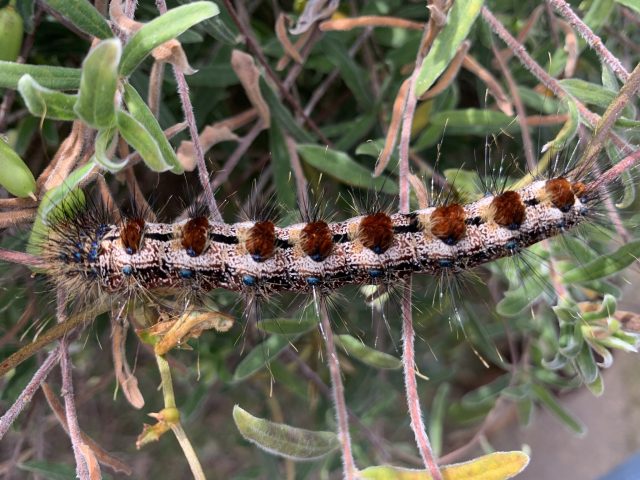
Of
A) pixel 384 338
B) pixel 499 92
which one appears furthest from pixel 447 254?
pixel 384 338

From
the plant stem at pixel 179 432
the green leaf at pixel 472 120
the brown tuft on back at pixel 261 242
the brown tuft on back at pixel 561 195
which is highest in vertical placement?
the green leaf at pixel 472 120

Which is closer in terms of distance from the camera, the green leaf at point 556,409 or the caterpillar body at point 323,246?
the caterpillar body at point 323,246

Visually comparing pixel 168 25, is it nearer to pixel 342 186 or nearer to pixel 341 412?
pixel 341 412

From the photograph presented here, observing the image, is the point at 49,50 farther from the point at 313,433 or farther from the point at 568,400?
the point at 568,400

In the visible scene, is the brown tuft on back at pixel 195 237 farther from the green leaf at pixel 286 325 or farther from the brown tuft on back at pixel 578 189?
the brown tuft on back at pixel 578 189

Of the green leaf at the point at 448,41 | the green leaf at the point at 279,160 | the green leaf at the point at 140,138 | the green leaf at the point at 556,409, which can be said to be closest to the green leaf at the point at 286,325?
the green leaf at the point at 279,160
